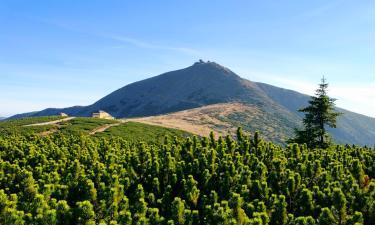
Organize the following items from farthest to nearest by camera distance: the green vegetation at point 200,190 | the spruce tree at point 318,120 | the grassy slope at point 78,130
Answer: the grassy slope at point 78,130, the spruce tree at point 318,120, the green vegetation at point 200,190

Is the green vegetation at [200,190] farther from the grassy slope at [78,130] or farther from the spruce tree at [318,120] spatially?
the grassy slope at [78,130]

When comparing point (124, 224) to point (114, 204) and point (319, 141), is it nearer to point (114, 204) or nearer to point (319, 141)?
point (114, 204)

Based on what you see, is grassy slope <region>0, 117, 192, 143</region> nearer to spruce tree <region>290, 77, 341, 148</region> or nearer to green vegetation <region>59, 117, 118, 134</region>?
green vegetation <region>59, 117, 118, 134</region>

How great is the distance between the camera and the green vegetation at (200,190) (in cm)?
1466

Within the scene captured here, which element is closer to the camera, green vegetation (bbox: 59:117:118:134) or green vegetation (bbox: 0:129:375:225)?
green vegetation (bbox: 0:129:375:225)

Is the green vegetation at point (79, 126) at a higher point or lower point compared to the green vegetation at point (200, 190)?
higher

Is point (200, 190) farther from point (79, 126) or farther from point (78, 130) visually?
point (79, 126)

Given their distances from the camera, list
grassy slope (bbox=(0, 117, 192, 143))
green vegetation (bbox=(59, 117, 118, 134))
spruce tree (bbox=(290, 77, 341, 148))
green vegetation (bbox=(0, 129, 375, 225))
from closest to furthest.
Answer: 1. green vegetation (bbox=(0, 129, 375, 225))
2. spruce tree (bbox=(290, 77, 341, 148))
3. grassy slope (bbox=(0, 117, 192, 143))
4. green vegetation (bbox=(59, 117, 118, 134))

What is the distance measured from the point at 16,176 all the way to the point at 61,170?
2.99 metres

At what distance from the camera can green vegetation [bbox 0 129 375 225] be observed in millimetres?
14664

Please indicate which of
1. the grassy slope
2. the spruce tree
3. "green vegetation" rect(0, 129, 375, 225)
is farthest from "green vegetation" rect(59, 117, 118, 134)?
"green vegetation" rect(0, 129, 375, 225)

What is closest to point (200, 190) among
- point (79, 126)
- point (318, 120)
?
point (318, 120)

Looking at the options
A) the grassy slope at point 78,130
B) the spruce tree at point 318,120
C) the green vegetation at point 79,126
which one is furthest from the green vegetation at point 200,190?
the green vegetation at point 79,126

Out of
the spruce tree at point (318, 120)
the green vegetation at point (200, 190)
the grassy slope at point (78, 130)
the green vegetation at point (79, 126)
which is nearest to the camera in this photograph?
the green vegetation at point (200, 190)
